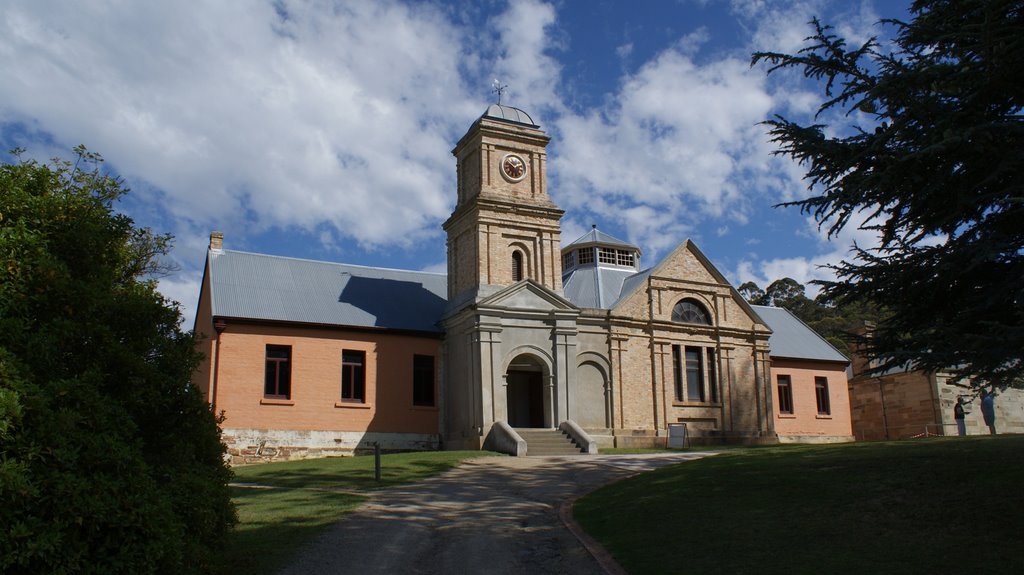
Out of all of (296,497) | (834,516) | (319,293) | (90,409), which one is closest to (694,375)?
(319,293)

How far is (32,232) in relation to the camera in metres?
9.09

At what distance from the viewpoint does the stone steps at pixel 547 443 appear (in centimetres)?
2702

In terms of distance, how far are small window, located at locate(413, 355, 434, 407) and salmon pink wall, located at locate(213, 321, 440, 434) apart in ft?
0.71

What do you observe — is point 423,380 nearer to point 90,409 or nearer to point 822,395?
point 822,395

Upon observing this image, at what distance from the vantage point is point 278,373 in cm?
2881

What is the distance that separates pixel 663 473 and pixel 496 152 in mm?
16678

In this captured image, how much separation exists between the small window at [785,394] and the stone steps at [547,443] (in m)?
14.5

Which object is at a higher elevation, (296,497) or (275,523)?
(296,497)

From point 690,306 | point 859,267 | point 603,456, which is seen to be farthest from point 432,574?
A: point 690,306

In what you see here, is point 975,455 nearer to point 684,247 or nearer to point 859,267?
point 859,267

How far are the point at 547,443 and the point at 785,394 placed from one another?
16.0 metres

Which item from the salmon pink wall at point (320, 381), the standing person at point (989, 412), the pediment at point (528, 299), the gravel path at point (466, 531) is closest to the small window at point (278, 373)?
the salmon pink wall at point (320, 381)

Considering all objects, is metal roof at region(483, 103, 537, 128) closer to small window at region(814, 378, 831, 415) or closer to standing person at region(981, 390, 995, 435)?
small window at region(814, 378, 831, 415)

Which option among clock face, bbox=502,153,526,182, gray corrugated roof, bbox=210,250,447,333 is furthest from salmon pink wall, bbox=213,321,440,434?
clock face, bbox=502,153,526,182
